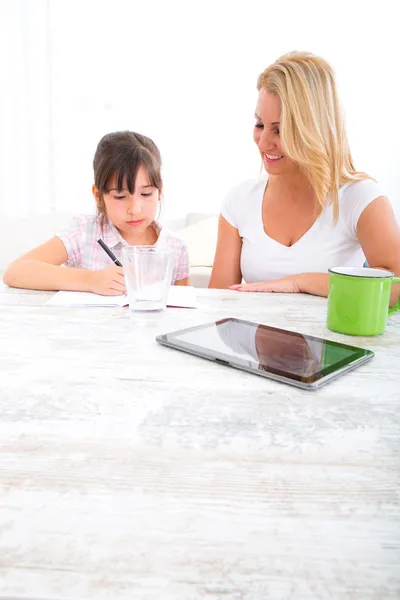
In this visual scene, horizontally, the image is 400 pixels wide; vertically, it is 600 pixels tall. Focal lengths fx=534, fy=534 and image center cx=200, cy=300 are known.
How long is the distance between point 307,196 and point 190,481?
1235mm

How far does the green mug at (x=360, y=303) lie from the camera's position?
32.4 inches

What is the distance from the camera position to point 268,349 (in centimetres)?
72

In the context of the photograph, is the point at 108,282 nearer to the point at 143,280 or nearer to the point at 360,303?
the point at 143,280

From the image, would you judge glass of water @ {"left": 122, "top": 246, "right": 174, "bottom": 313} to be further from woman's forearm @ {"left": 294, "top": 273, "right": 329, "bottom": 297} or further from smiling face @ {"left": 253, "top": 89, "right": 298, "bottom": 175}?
smiling face @ {"left": 253, "top": 89, "right": 298, "bottom": 175}

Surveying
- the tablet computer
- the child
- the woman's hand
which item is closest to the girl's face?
the child

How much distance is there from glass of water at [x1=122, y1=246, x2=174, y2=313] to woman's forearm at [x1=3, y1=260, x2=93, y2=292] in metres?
0.19

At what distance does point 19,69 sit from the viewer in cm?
367

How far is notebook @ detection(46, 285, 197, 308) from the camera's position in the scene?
999 millimetres

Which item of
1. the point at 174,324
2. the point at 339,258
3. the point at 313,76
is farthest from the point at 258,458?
the point at 313,76

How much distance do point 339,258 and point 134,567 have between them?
1247 mm

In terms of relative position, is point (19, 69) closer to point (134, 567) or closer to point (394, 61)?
point (394, 61)

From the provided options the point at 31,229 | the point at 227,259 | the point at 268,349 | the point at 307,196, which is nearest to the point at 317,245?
the point at 307,196

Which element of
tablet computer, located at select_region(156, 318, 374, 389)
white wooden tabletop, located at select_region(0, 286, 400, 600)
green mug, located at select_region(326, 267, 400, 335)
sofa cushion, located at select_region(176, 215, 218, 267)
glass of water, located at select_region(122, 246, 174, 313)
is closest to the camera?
white wooden tabletop, located at select_region(0, 286, 400, 600)

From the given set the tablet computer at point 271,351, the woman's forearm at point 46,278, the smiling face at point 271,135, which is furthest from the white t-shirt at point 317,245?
the tablet computer at point 271,351
